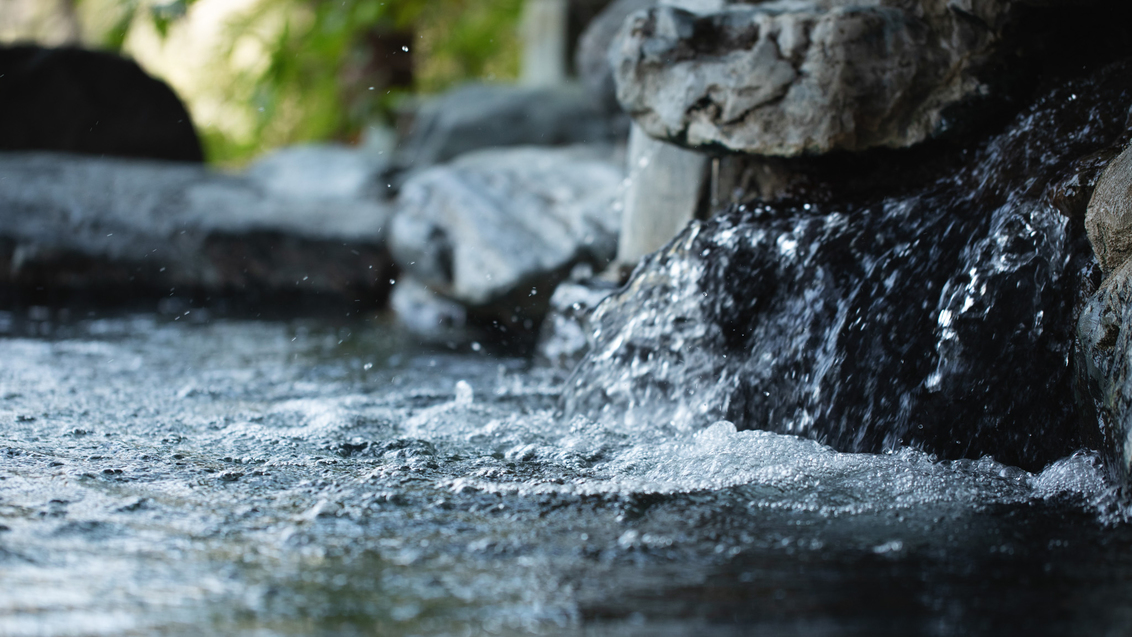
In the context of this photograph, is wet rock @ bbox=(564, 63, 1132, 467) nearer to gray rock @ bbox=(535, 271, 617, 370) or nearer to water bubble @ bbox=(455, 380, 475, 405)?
water bubble @ bbox=(455, 380, 475, 405)

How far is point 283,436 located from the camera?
236cm

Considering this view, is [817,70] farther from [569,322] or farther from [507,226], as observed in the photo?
[507,226]

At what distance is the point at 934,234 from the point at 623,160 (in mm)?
2500

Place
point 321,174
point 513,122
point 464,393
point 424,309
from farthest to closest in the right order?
point 321,174
point 513,122
point 424,309
point 464,393

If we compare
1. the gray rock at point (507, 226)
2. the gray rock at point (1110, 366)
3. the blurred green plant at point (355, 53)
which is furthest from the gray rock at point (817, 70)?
the blurred green plant at point (355, 53)

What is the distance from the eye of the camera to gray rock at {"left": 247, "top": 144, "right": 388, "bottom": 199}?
19.5 feet

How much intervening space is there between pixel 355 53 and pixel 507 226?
13.9 ft

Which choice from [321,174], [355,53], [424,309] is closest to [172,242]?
[321,174]

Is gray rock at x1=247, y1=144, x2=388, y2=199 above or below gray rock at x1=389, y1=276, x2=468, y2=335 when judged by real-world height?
above

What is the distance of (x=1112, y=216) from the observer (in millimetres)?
2004

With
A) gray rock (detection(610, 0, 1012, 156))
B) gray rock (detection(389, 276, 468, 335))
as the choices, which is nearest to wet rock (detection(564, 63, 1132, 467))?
gray rock (detection(610, 0, 1012, 156))

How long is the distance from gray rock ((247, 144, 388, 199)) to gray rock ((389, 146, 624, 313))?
1257 mm

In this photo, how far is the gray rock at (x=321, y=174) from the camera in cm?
594

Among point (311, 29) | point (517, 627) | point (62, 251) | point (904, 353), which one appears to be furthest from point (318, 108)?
point (517, 627)
